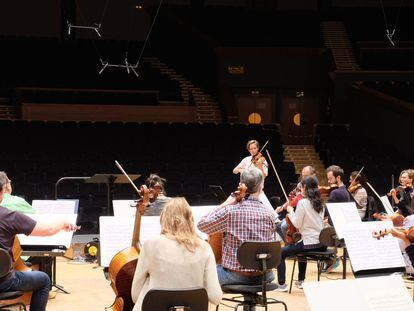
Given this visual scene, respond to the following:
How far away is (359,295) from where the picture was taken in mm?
3375

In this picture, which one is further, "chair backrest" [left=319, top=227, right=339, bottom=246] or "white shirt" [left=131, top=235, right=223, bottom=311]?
"chair backrest" [left=319, top=227, right=339, bottom=246]

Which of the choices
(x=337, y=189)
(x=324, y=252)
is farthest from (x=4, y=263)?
(x=337, y=189)

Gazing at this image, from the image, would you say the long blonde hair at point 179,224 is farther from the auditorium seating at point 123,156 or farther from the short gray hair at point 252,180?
the auditorium seating at point 123,156

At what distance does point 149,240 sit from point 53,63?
57.9ft

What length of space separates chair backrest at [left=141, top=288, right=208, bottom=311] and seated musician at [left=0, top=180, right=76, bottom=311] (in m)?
1.33

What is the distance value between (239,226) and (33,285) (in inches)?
61.3

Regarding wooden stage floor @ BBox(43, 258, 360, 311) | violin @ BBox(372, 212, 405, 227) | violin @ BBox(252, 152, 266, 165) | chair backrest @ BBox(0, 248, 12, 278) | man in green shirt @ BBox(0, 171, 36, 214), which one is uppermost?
violin @ BBox(252, 152, 266, 165)

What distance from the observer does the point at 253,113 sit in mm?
21625

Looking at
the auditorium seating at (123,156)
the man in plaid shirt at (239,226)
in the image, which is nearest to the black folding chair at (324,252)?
the man in plaid shirt at (239,226)

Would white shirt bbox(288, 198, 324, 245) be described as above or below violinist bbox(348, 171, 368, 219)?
below

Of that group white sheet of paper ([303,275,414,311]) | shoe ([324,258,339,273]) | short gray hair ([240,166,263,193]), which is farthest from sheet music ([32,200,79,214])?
white sheet of paper ([303,275,414,311])

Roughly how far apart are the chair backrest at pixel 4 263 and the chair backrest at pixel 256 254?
5.30 ft

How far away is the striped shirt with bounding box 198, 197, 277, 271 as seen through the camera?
5586mm

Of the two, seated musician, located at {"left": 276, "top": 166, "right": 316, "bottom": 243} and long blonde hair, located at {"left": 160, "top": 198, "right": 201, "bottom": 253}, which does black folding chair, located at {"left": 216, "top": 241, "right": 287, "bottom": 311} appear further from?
seated musician, located at {"left": 276, "top": 166, "right": 316, "bottom": 243}
